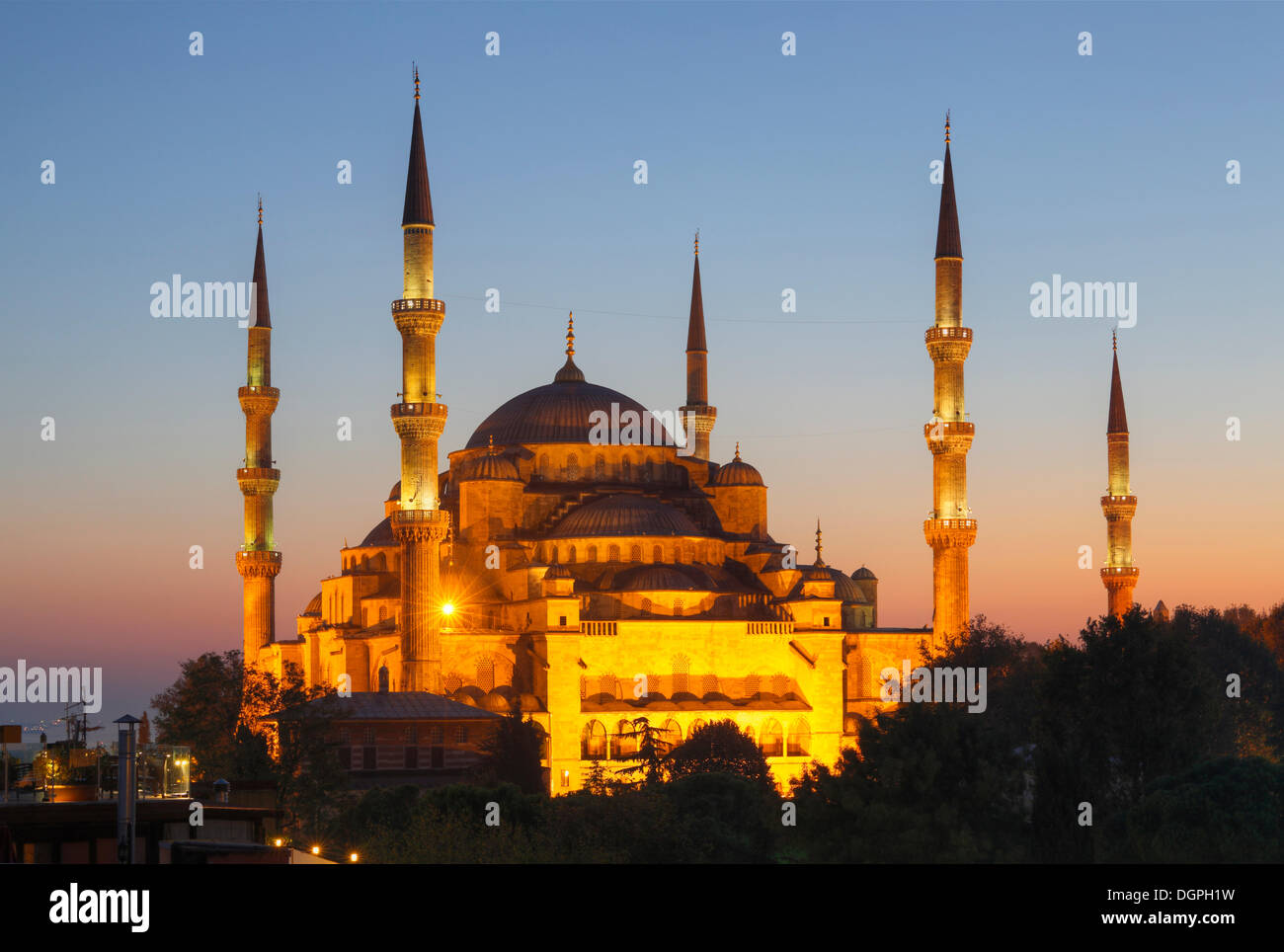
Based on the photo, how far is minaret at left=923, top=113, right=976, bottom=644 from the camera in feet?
178

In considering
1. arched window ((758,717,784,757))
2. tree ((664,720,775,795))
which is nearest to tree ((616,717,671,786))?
tree ((664,720,775,795))

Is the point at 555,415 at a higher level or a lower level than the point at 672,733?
higher

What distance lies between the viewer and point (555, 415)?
6212cm

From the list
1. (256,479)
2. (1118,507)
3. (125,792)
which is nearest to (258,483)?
(256,479)

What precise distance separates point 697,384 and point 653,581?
15.0 m

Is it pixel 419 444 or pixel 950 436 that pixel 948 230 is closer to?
pixel 950 436

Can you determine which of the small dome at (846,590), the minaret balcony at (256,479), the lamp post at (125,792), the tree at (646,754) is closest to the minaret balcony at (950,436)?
the small dome at (846,590)

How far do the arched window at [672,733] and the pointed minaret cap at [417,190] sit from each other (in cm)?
1610

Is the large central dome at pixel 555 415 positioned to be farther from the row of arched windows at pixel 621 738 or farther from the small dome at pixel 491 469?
the row of arched windows at pixel 621 738

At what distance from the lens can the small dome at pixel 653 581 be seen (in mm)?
54031

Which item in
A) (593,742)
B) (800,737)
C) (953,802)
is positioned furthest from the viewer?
(800,737)
